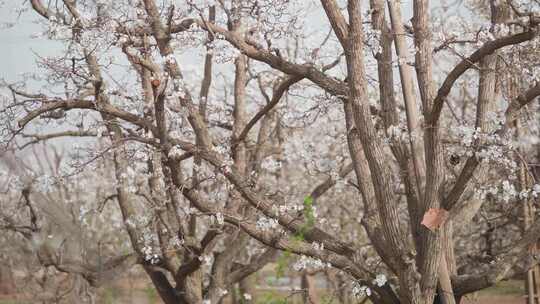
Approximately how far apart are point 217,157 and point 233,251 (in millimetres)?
3127

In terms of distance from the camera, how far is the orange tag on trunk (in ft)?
22.0

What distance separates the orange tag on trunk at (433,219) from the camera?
6.71 meters

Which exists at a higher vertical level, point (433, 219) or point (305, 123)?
point (305, 123)

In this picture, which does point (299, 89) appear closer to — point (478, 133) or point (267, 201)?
point (267, 201)

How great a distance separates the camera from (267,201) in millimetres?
7371

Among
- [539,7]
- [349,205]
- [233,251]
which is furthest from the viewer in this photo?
[349,205]

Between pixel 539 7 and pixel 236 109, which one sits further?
pixel 236 109

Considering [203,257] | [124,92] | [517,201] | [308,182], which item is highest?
[308,182]

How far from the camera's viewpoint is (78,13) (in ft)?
25.2

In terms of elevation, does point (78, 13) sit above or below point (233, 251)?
above

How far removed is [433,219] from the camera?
6.70 metres

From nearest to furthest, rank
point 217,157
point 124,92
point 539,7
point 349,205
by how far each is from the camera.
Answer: point 539,7
point 217,157
point 124,92
point 349,205

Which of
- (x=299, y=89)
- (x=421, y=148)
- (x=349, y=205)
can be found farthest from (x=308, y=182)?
(x=421, y=148)

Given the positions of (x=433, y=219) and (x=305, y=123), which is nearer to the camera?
(x=433, y=219)
